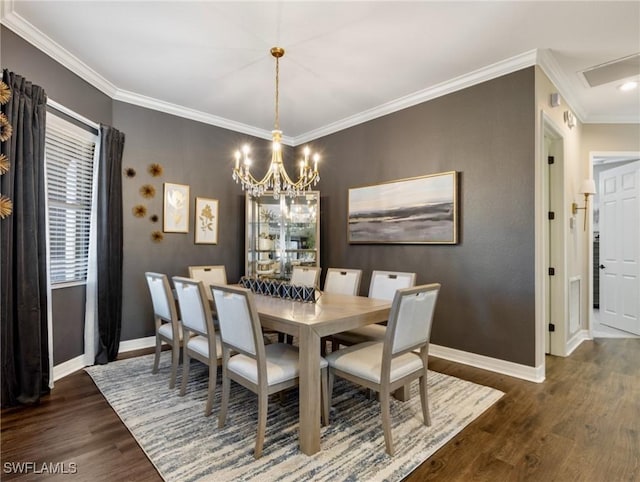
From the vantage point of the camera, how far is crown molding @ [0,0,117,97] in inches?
94.8

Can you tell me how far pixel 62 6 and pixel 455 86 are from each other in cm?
339

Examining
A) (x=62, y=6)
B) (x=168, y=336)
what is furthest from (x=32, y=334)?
(x=62, y=6)

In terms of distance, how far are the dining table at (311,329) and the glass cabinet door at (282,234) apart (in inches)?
90.3

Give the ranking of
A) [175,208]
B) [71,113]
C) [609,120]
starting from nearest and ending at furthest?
1. [71,113]
2. [175,208]
3. [609,120]

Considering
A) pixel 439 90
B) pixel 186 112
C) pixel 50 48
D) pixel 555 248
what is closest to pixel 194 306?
pixel 50 48

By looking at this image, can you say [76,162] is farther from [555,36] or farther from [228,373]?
[555,36]

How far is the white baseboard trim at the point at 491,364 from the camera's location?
2.97 m

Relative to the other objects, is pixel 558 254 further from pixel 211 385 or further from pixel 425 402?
pixel 211 385

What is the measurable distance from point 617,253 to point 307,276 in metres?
4.38

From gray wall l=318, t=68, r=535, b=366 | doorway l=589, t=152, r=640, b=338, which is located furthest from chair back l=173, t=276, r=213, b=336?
doorway l=589, t=152, r=640, b=338

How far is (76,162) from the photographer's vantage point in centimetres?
327

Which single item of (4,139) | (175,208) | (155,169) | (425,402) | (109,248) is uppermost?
(155,169)

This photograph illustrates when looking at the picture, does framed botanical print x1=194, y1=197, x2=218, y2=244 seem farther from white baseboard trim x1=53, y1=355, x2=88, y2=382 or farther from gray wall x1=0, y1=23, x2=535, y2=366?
white baseboard trim x1=53, y1=355, x2=88, y2=382

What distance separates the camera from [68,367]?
10.2ft
